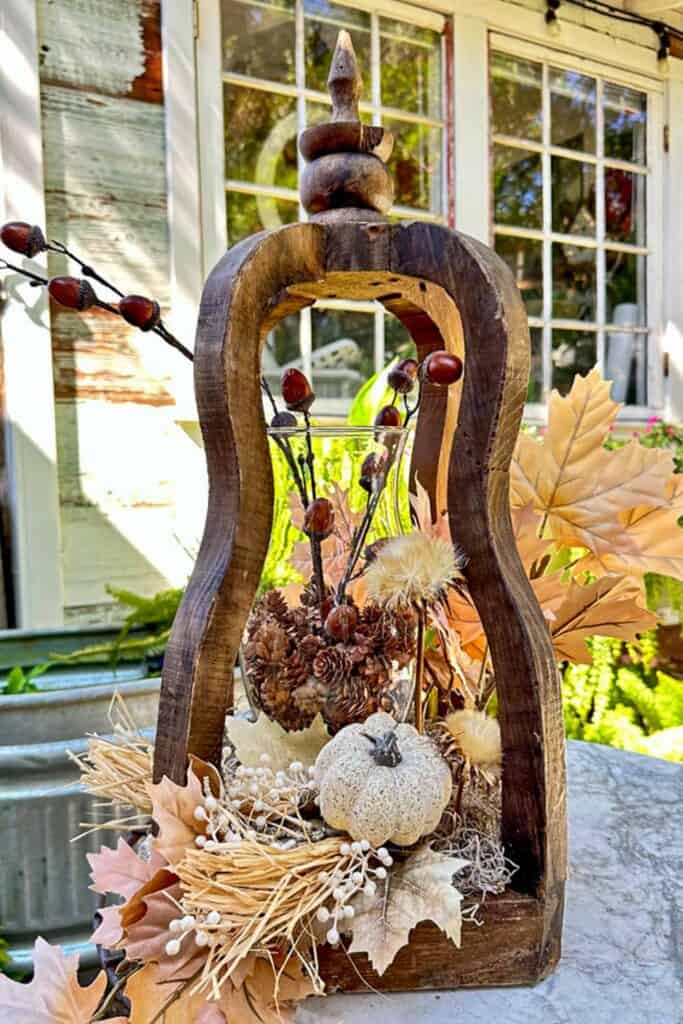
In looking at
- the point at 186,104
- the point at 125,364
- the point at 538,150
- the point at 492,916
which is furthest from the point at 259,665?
the point at 538,150

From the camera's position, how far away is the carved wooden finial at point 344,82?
515mm

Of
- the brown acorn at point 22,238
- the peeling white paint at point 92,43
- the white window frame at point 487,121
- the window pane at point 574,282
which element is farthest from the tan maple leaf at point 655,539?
the window pane at point 574,282

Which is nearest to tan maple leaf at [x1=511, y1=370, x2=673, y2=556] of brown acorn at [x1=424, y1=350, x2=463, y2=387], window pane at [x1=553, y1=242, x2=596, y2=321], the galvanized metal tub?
brown acorn at [x1=424, y1=350, x2=463, y2=387]

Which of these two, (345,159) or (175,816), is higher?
(345,159)

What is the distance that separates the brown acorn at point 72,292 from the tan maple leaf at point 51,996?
0.40 m

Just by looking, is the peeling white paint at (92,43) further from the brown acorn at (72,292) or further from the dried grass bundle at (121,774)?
the dried grass bundle at (121,774)

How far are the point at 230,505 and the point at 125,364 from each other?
1304 mm

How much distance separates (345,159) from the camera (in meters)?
0.52

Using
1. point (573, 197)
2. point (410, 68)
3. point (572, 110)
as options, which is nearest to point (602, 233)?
point (573, 197)

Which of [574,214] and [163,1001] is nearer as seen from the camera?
[163,1001]

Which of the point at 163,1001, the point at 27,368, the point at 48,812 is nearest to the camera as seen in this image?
the point at 163,1001

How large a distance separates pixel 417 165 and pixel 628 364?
1.04m

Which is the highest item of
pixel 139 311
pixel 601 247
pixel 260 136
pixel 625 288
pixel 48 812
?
pixel 260 136

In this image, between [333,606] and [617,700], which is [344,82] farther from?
[617,700]
